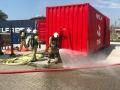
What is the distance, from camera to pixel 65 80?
11.9 m

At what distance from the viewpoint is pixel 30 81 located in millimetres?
11664

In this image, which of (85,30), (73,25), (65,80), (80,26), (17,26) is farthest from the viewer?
(17,26)

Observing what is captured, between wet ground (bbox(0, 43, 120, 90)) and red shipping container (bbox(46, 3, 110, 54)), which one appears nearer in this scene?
wet ground (bbox(0, 43, 120, 90))

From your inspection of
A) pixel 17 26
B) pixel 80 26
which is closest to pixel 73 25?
pixel 80 26

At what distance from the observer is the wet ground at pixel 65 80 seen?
10586mm

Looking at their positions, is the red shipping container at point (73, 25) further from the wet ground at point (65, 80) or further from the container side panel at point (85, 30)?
the wet ground at point (65, 80)

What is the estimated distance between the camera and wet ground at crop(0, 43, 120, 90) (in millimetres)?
10586

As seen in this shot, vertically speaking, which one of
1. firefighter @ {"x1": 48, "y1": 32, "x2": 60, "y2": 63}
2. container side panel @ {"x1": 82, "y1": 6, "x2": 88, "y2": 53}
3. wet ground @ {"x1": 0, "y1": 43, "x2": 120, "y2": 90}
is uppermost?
container side panel @ {"x1": 82, "y1": 6, "x2": 88, "y2": 53}

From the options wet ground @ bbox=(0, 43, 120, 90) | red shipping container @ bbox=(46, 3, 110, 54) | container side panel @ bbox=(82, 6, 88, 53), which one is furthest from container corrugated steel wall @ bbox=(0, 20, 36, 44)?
wet ground @ bbox=(0, 43, 120, 90)

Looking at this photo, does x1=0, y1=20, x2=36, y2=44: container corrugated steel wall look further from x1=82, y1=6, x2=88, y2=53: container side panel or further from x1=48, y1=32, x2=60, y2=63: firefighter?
x1=48, y1=32, x2=60, y2=63: firefighter

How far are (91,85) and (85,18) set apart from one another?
713cm

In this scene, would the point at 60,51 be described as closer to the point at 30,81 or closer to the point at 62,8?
the point at 62,8

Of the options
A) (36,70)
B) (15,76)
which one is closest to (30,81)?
(15,76)

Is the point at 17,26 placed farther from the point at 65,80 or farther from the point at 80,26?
the point at 65,80
